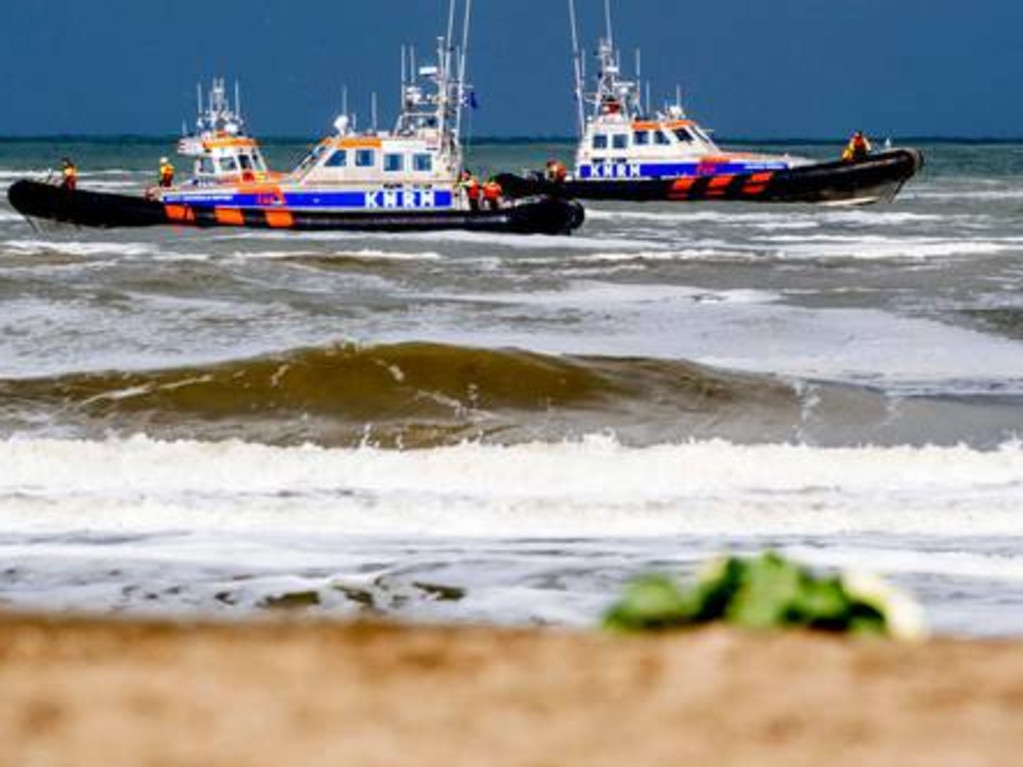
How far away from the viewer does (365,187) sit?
3328 centimetres

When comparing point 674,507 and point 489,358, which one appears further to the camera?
point 489,358

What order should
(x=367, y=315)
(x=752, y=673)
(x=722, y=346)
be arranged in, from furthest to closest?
1. (x=367, y=315)
2. (x=722, y=346)
3. (x=752, y=673)

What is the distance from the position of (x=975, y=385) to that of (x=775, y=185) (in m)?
32.6

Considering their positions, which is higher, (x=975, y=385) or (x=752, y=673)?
(x=752, y=673)

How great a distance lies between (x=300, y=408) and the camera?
48.3 ft

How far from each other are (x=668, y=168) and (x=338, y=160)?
14.3 m

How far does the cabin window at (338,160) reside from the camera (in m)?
33.0

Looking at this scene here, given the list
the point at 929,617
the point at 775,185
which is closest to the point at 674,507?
the point at 929,617

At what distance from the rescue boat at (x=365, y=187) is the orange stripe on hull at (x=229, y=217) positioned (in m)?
0.02

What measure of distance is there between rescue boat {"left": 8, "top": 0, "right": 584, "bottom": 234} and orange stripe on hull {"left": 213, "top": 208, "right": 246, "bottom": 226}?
0.02 metres

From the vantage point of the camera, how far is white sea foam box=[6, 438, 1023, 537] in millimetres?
9977

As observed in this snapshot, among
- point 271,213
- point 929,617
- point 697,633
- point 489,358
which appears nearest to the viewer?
point 697,633

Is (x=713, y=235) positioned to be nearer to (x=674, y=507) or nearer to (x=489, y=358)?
(x=489, y=358)

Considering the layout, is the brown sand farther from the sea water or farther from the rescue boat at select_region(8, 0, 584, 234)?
the rescue boat at select_region(8, 0, 584, 234)
